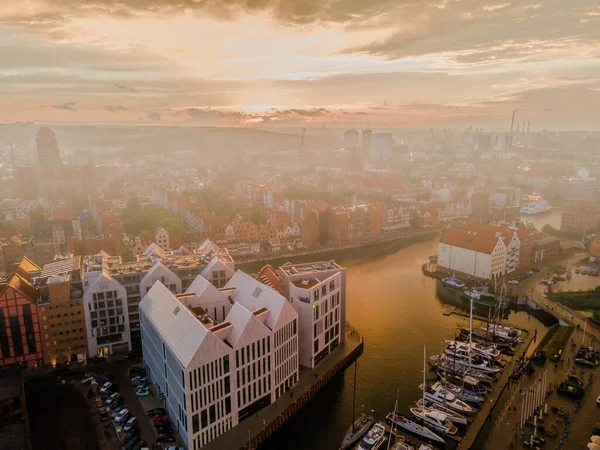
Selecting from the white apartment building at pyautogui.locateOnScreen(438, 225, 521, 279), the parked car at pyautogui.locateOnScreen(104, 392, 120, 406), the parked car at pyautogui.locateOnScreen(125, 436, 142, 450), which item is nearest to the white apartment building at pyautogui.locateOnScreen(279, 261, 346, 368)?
the parked car at pyautogui.locateOnScreen(125, 436, 142, 450)

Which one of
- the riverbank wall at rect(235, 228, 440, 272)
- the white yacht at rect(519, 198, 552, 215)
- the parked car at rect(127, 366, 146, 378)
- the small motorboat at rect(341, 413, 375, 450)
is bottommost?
the white yacht at rect(519, 198, 552, 215)

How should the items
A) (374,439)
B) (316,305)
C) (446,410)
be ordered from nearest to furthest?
(374,439) < (446,410) < (316,305)

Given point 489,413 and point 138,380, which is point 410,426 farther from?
point 138,380

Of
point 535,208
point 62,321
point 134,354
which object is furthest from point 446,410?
point 535,208

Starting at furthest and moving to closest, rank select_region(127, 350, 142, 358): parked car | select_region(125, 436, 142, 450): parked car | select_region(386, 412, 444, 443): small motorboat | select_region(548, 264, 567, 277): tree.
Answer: select_region(548, 264, 567, 277): tree
select_region(127, 350, 142, 358): parked car
select_region(386, 412, 444, 443): small motorboat
select_region(125, 436, 142, 450): parked car

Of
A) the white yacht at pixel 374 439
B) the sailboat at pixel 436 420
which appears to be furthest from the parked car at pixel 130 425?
the sailboat at pixel 436 420

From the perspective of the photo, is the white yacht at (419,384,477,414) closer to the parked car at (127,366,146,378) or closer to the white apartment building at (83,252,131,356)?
the parked car at (127,366,146,378)

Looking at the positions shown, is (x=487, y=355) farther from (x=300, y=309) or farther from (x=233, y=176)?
(x=233, y=176)

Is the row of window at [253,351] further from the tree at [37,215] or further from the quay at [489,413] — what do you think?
the tree at [37,215]
